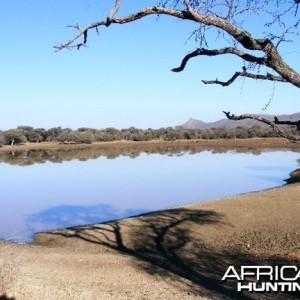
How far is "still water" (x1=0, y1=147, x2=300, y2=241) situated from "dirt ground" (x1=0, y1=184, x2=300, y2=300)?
283 centimetres

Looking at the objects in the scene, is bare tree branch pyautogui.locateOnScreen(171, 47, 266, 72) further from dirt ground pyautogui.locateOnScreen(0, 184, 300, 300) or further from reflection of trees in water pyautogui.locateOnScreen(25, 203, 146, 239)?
reflection of trees in water pyautogui.locateOnScreen(25, 203, 146, 239)

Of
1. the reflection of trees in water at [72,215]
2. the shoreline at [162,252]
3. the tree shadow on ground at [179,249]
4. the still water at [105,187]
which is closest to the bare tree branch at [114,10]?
the shoreline at [162,252]

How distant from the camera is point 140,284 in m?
7.75

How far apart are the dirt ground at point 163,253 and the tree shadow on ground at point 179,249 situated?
0.06ft

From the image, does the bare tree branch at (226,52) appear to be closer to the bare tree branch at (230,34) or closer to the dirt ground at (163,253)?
the bare tree branch at (230,34)

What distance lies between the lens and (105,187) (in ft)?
80.5

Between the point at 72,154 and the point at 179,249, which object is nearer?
A: the point at 179,249

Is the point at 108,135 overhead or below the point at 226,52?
below

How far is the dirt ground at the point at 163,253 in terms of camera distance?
7.28 metres

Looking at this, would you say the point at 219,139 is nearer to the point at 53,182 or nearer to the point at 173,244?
the point at 53,182

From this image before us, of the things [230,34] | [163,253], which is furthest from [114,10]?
[163,253]

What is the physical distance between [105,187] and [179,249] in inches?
558

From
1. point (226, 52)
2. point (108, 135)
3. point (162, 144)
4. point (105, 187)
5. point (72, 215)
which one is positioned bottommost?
point (72, 215)

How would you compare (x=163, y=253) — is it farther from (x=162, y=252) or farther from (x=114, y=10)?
(x=114, y=10)
